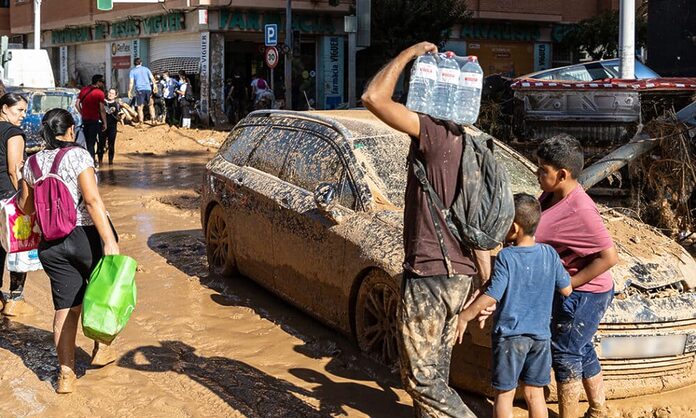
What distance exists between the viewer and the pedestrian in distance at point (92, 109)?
16219 millimetres

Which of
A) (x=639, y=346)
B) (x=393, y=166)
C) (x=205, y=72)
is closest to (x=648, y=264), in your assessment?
(x=639, y=346)

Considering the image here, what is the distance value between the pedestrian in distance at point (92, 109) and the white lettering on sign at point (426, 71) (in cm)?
1299

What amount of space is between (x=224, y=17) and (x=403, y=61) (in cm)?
2821

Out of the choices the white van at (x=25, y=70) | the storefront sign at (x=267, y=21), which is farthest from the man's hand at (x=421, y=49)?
the storefront sign at (x=267, y=21)

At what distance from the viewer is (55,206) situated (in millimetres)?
5590

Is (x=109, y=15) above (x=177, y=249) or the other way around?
above

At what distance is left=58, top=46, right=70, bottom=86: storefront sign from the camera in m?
42.1

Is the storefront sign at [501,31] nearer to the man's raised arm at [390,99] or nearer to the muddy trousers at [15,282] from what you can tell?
the muddy trousers at [15,282]

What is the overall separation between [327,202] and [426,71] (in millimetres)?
2281

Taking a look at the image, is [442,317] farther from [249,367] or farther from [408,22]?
[408,22]

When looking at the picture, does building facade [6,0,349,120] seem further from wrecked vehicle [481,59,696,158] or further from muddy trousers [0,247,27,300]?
muddy trousers [0,247,27,300]

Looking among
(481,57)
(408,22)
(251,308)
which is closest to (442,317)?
(251,308)

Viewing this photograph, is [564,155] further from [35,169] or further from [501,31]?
[501,31]

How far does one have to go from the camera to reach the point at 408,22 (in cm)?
2920
